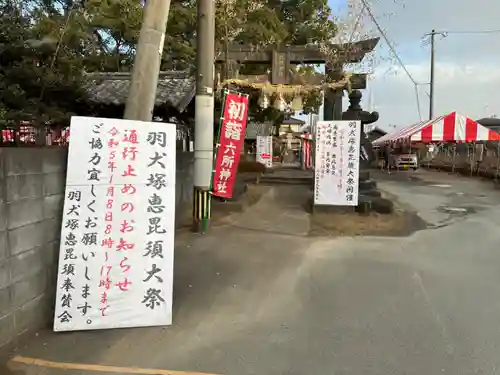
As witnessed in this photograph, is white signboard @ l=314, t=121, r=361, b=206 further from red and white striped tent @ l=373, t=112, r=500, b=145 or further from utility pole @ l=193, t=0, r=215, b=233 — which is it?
red and white striped tent @ l=373, t=112, r=500, b=145

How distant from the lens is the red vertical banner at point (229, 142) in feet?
30.9

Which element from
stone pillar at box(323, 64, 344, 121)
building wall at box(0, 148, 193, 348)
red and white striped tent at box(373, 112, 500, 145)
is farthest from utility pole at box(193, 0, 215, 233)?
red and white striped tent at box(373, 112, 500, 145)

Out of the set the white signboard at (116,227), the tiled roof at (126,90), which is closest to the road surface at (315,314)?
the white signboard at (116,227)

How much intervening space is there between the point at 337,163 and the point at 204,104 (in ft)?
12.0

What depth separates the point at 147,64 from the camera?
538 cm

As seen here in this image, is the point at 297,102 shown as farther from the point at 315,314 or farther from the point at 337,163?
the point at 315,314

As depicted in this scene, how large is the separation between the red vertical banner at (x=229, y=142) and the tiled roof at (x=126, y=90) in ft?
8.06

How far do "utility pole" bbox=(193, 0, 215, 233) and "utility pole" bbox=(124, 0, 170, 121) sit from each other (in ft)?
9.53

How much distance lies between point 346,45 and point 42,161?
9058mm

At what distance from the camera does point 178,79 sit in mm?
14172

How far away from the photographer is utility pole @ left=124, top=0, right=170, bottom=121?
17.3 feet

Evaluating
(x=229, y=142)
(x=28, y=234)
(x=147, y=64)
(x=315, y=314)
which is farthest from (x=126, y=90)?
(x=315, y=314)

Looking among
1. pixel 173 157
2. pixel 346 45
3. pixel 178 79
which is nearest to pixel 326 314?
pixel 173 157

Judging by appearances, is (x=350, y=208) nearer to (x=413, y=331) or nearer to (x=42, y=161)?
(x=413, y=331)
